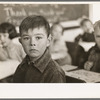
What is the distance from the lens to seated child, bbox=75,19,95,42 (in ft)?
2.51

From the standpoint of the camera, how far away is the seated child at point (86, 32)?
76 centimetres

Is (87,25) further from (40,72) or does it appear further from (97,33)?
(40,72)

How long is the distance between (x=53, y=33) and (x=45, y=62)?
0.41 feet

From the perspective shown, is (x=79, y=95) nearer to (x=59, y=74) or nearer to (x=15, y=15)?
(x=59, y=74)

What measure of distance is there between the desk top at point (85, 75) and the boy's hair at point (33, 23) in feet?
0.64

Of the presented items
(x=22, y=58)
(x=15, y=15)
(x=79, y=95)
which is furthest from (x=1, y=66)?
(x=79, y=95)

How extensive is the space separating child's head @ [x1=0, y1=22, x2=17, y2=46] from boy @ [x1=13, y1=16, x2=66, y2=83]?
0.04 metres

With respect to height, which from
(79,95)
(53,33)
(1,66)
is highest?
(53,33)

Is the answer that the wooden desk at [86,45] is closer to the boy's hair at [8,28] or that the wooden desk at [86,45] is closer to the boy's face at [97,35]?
the boy's face at [97,35]

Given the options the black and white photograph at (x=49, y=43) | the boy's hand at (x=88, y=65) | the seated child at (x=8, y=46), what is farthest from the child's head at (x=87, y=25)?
the seated child at (x=8, y=46)

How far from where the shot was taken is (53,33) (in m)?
0.76

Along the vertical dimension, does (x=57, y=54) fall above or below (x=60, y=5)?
below

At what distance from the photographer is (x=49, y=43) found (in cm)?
76

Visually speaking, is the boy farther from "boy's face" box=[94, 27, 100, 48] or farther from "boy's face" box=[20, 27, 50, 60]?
"boy's face" box=[94, 27, 100, 48]
